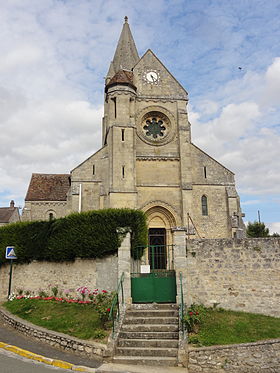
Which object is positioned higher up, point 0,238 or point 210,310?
point 0,238

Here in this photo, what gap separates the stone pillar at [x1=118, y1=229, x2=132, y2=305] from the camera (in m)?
11.0

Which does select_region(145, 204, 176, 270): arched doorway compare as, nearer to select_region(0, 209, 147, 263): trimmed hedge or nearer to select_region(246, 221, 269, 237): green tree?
select_region(0, 209, 147, 263): trimmed hedge

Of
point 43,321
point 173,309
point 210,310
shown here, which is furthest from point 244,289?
point 43,321

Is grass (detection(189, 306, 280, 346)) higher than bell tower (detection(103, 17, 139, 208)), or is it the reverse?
bell tower (detection(103, 17, 139, 208))

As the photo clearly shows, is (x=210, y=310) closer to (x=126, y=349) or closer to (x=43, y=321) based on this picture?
(x=126, y=349)

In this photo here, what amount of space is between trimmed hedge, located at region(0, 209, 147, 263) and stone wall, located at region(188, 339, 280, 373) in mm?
4725

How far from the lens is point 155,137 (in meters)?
24.8

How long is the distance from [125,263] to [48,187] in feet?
70.1

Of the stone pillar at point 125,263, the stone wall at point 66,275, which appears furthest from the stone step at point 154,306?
the stone wall at point 66,275

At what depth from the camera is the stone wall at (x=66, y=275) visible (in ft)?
40.7

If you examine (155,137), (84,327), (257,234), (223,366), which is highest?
(155,137)

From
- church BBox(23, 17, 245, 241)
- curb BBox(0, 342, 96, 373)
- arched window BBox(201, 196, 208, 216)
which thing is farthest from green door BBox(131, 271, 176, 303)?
arched window BBox(201, 196, 208, 216)

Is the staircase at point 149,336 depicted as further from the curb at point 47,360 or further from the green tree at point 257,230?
the green tree at point 257,230

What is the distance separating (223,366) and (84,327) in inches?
167
